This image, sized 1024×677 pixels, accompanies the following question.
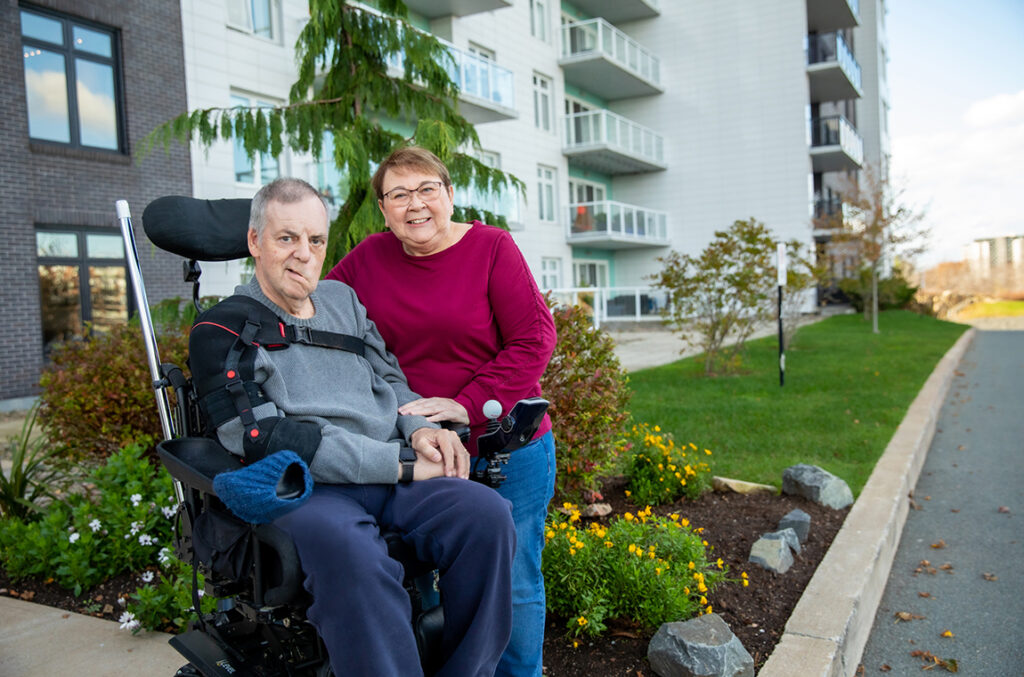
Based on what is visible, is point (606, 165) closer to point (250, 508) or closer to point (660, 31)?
point (660, 31)

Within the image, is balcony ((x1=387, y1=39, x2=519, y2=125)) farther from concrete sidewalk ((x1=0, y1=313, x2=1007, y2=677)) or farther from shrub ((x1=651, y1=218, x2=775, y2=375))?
concrete sidewalk ((x1=0, y1=313, x2=1007, y2=677))

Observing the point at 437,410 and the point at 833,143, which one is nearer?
the point at 437,410

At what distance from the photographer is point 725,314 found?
1259 cm

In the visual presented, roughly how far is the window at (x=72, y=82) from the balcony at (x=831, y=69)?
88.7 ft

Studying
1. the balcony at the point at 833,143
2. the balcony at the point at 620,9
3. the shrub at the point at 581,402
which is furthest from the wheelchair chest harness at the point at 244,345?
the balcony at the point at 833,143

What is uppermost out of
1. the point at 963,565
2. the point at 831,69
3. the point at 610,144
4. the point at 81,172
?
the point at 831,69

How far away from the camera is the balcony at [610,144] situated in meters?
27.6

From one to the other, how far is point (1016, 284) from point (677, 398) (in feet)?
156

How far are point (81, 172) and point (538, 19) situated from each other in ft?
61.0

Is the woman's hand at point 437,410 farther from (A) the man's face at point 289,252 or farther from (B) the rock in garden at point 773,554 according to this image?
(B) the rock in garden at point 773,554

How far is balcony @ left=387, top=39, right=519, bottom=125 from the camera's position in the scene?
64.4 feet

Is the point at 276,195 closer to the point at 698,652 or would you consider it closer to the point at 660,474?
the point at 698,652

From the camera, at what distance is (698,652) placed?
2.83 metres

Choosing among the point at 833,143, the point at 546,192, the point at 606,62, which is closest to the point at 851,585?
the point at 546,192
